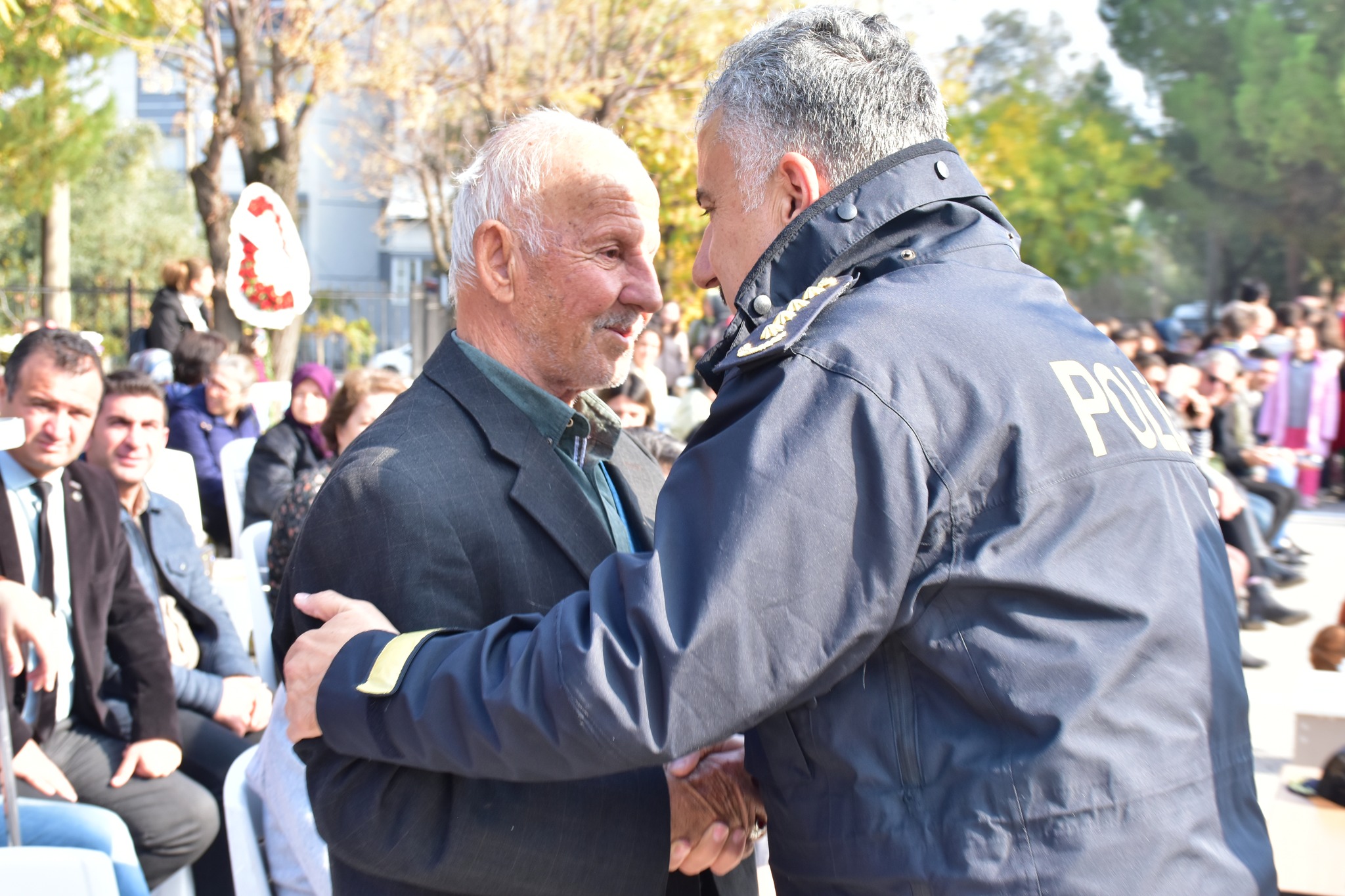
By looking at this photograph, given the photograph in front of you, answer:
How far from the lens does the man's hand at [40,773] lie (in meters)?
3.02

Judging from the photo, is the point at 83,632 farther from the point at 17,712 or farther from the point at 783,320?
the point at 783,320

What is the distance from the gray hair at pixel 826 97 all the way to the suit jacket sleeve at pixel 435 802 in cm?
64

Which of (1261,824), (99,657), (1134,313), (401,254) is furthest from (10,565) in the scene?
(401,254)

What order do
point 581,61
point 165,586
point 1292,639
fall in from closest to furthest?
point 165,586 → point 1292,639 → point 581,61

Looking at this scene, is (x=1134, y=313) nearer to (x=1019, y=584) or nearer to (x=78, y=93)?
(x=78, y=93)

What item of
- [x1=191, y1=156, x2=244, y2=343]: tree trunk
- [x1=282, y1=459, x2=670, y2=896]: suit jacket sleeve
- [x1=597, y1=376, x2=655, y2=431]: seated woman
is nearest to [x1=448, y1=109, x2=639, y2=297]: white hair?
[x1=282, y1=459, x2=670, y2=896]: suit jacket sleeve

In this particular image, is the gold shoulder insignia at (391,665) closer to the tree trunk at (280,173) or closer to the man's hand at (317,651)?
the man's hand at (317,651)

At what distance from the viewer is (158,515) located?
13.3ft

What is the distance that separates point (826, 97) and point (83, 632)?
2.85m

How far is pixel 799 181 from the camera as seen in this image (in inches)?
55.8

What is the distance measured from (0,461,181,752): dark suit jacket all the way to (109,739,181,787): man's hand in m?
0.03

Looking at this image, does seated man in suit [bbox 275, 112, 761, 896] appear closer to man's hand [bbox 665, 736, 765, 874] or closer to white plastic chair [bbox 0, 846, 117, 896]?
man's hand [bbox 665, 736, 765, 874]

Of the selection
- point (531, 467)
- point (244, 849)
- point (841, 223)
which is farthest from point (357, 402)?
point (841, 223)

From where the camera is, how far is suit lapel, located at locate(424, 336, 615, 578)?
5.42 ft
